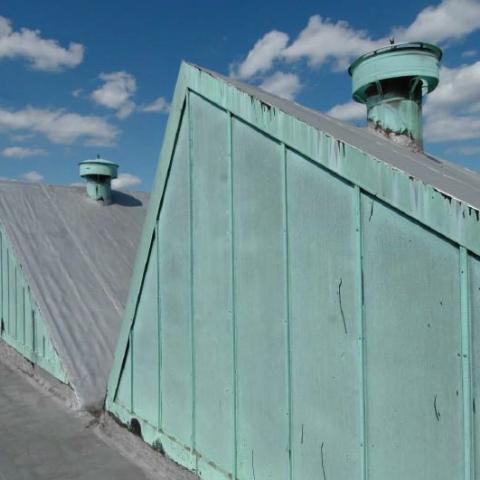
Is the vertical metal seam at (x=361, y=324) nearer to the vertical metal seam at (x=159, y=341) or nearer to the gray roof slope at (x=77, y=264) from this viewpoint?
the vertical metal seam at (x=159, y=341)

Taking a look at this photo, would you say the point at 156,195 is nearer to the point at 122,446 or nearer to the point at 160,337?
the point at 160,337

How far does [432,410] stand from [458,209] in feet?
4.80

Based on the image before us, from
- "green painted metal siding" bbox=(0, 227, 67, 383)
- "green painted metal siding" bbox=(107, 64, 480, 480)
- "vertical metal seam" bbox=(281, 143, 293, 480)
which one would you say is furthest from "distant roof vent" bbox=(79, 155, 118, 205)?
"vertical metal seam" bbox=(281, 143, 293, 480)

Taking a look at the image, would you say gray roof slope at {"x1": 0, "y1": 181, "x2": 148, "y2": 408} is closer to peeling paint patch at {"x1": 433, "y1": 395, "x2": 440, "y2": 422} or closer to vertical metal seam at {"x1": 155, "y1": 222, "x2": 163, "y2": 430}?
vertical metal seam at {"x1": 155, "y1": 222, "x2": 163, "y2": 430}

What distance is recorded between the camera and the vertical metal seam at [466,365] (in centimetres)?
311

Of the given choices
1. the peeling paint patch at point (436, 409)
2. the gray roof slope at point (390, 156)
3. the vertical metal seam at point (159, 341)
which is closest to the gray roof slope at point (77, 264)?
the vertical metal seam at point (159, 341)

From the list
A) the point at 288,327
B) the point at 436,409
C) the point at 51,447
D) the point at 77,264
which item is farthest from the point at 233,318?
the point at 77,264

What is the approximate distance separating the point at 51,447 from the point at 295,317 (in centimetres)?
520

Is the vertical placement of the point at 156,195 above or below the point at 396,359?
above

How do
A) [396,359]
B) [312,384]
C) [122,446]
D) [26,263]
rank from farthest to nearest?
[26,263], [122,446], [312,384], [396,359]

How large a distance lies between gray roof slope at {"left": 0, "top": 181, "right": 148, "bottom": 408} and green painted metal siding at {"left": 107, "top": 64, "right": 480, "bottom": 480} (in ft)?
10.9

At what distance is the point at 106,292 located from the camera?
11.8 metres

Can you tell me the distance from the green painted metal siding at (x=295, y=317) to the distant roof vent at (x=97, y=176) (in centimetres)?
1037


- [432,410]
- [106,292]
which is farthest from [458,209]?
[106,292]
